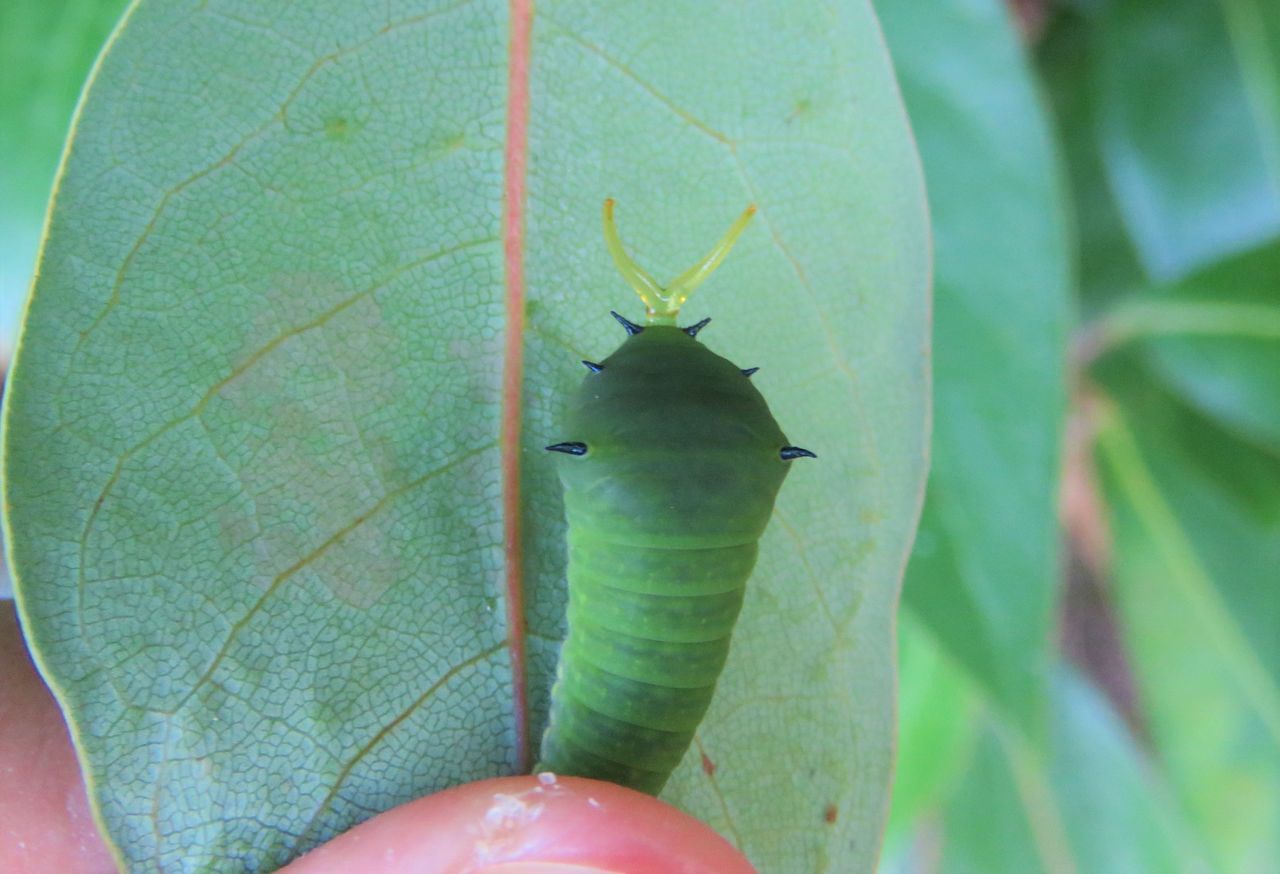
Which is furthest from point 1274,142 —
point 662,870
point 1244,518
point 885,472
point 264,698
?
point 264,698

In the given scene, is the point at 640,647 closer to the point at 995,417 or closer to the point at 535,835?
the point at 535,835

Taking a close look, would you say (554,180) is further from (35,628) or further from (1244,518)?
(1244,518)

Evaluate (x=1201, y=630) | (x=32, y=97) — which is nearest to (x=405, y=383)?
(x=32, y=97)

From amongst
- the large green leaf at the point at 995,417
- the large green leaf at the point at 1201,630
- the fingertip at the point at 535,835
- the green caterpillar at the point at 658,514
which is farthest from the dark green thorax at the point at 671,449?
the large green leaf at the point at 1201,630

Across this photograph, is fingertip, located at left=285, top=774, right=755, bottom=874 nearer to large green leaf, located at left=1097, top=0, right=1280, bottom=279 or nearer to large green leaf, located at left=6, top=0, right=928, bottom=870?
large green leaf, located at left=6, top=0, right=928, bottom=870

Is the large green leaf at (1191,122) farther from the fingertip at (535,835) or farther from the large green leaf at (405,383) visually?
the fingertip at (535,835)

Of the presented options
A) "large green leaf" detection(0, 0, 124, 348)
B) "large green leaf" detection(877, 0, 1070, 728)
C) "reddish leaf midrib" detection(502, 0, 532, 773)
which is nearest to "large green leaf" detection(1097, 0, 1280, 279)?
"large green leaf" detection(877, 0, 1070, 728)

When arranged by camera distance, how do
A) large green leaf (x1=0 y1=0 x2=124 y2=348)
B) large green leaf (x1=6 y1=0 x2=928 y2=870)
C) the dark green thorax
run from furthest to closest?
1. large green leaf (x1=0 y1=0 x2=124 y2=348)
2. the dark green thorax
3. large green leaf (x1=6 y1=0 x2=928 y2=870)
